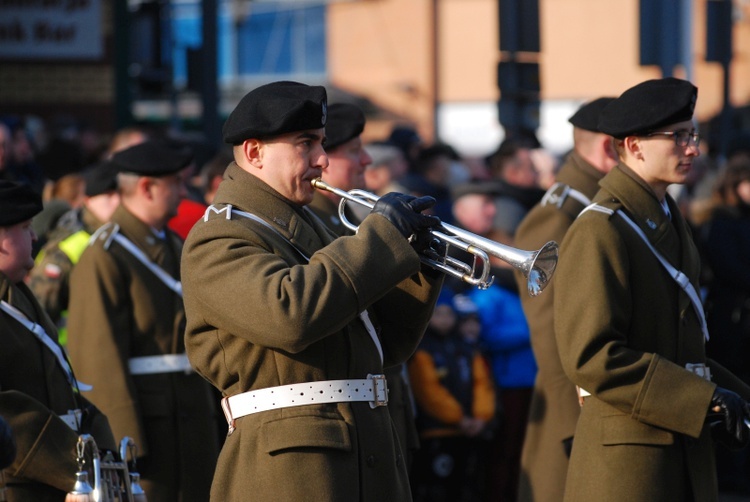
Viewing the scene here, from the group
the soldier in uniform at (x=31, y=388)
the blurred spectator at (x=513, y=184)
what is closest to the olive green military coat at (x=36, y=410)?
the soldier in uniform at (x=31, y=388)

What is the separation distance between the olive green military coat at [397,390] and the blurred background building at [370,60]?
1115cm

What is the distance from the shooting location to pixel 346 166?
243 inches

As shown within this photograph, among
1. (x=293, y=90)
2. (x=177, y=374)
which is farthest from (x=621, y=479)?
(x=177, y=374)

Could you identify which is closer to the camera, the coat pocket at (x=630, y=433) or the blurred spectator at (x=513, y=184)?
the coat pocket at (x=630, y=433)

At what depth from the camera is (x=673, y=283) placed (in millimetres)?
4934

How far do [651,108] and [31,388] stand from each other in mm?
2436

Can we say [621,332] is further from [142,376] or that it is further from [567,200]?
[142,376]

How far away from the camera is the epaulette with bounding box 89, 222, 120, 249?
251 inches

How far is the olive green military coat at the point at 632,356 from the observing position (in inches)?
186

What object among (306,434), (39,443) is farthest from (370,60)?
(306,434)

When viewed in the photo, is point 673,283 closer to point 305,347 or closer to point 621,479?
point 621,479

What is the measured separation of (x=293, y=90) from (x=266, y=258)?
0.58 m

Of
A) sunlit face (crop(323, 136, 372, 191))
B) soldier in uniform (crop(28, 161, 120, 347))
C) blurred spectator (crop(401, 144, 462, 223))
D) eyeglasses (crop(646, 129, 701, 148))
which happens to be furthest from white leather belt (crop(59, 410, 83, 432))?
blurred spectator (crop(401, 144, 462, 223))

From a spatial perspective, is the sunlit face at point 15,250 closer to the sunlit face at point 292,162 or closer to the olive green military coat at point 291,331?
the olive green military coat at point 291,331
